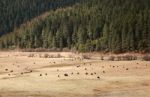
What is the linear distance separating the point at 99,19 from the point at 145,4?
19645 mm

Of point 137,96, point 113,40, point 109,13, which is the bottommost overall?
point 137,96

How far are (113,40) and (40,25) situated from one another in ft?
218

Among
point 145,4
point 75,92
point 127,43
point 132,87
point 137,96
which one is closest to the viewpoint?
point 137,96

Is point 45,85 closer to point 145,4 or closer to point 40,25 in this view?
point 145,4

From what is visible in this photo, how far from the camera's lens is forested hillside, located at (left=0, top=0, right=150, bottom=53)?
138500mm

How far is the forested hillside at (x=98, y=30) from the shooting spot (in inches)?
5453

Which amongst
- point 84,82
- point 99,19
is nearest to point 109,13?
point 99,19

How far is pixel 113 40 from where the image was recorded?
14062 centimetres

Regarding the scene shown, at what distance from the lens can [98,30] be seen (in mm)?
165375

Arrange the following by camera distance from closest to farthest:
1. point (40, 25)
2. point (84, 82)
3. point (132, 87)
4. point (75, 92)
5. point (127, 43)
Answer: point (75, 92)
point (132, 87)
point (84, 82)
point (127, 43)
point (40, 25)

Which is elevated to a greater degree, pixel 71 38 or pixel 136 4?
pixel 136 4

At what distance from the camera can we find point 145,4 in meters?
171

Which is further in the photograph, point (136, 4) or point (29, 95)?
point (136, 4)

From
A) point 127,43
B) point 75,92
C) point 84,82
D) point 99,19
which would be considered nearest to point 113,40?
point 127,43
